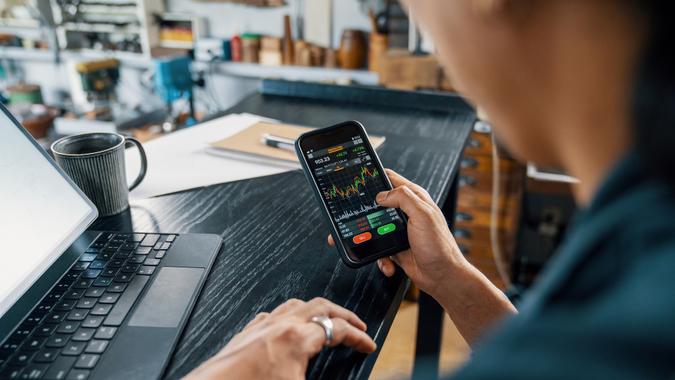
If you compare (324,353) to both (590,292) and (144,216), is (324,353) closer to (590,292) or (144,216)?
(590,292)

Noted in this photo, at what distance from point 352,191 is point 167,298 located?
0.91ft

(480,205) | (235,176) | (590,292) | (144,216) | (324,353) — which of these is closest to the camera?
(590,292)

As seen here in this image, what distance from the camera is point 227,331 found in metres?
0.52

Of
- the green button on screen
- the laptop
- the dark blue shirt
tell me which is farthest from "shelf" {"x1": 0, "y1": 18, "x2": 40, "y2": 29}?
the dark blue shirt

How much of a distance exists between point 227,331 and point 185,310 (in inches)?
2.1

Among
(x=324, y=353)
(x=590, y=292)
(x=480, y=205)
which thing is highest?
(x=590, y=292)

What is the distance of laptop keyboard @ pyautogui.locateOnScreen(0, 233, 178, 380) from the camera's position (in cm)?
46

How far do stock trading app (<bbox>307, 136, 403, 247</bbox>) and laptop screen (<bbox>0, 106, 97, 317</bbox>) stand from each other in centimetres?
32

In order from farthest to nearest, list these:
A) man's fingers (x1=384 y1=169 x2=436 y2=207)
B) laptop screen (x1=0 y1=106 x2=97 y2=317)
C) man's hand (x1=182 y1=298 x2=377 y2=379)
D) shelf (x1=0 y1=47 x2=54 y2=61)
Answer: shelf (x1=0 y1=47 x2=54 y2=61), man's fingers (x1=384 y1=169 x2=436 y2=207), laptop screen (x1=0 y1=106 x2=97 y2=317), man's hand (x1=182 y1=298 x2=377 y2=379)

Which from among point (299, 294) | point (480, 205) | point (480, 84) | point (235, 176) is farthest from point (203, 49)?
point (480, 84)

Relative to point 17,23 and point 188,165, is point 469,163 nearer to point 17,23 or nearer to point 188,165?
point 188,165

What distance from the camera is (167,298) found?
56 centimetres

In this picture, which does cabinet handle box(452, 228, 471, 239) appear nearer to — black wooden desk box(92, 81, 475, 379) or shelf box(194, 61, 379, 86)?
shelf box(194, 61, 379, 86)

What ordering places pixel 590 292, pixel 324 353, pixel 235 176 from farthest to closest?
pixel 235 176 < pixel 324 353 < pixel 590 292
